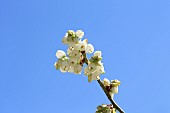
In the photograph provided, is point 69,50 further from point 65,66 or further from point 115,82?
point 115,82

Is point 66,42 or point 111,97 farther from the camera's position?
point 66,42

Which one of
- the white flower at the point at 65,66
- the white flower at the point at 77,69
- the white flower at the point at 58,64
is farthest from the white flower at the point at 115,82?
the white flower at the point at 58,64

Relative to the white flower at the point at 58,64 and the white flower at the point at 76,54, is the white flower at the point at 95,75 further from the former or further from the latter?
the white flower at the point at 58,64

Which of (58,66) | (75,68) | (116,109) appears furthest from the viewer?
(58,66)

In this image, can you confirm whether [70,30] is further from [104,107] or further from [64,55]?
[104,107]

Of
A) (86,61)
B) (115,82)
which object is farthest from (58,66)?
(115,82)

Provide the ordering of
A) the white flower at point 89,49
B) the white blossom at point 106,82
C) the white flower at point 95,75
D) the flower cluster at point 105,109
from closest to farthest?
1. the flower cluster at point 105,109
2. the white flower at point 95,75
3. the white blossom at point 106,82
4. the white flower at point 89,49
